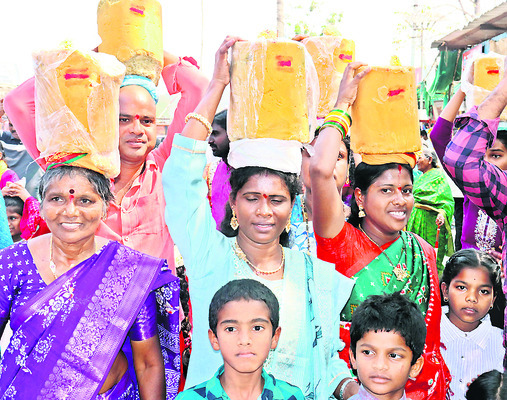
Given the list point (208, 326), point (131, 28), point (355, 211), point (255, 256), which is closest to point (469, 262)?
point (355, 211)

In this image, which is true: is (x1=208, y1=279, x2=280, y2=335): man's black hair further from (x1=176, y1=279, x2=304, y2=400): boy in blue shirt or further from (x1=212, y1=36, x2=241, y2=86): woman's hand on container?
(x1=212, y1=36, x2=241, y2=86): woman's hand on container

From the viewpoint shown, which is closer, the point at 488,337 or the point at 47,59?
the point at 47,59

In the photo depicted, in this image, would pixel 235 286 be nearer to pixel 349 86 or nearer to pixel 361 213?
pixel 361 213

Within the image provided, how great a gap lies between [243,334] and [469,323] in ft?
5.72

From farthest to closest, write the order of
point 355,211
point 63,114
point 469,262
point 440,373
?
point 469,262 → point 355,211 → point 440,373 → point 63,114

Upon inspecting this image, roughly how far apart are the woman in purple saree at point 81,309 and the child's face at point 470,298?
171 cm

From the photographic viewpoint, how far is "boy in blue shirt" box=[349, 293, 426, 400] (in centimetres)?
216

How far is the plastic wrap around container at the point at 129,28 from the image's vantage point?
2.72 m

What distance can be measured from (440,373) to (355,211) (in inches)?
36.0

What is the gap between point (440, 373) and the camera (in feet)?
8.63

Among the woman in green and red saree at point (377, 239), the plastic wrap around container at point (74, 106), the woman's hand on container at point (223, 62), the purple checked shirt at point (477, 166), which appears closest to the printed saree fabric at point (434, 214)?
the woman in green and red saree at point (377, 239)

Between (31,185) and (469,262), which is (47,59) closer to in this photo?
(469,262)

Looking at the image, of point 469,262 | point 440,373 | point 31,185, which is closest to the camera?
point 440,373

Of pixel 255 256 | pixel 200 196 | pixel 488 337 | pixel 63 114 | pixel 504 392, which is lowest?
pixel 488 337
